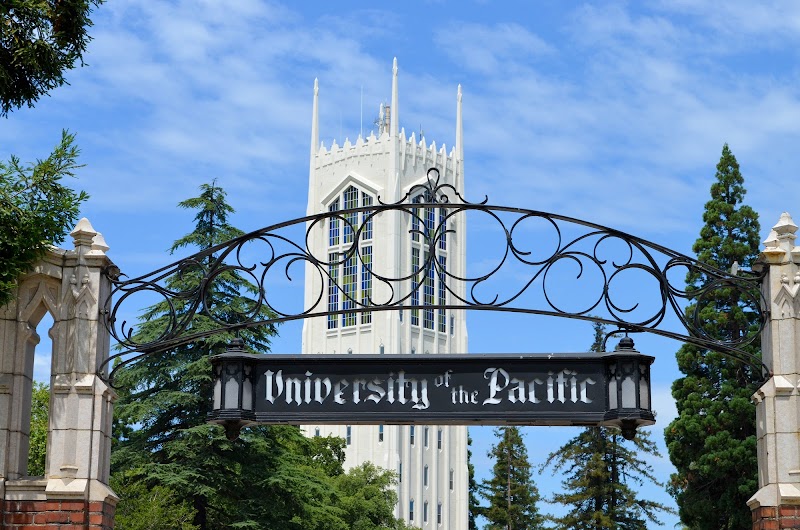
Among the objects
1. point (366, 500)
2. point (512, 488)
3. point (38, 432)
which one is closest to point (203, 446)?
point (38, 432)

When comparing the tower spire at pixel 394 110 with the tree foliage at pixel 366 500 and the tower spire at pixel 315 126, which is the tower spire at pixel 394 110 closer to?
the tower spire at pixel 315 126

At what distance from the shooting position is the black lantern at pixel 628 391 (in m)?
11.0

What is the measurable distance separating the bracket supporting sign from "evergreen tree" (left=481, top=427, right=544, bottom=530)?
6271 centimetres

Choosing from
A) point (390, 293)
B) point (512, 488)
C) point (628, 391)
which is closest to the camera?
point (628, 391)

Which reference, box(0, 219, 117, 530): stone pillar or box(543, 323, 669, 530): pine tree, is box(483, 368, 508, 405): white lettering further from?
box(543, 323, 669, 530): pine tree

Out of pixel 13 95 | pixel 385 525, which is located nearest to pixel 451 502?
pixel 385 525

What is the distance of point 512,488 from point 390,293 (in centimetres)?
2610

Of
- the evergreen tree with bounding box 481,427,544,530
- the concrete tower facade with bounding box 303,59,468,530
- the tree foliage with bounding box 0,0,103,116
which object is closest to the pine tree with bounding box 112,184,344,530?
the tree foliage with bounding box 0,0,103,116

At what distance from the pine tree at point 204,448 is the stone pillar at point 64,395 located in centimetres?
1903

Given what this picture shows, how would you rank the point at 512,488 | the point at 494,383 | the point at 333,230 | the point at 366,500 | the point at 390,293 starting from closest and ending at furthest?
the point at 494,383 → the point at 366,500 → the point at 512,488 → the point at 390,293 → the point at 333,230

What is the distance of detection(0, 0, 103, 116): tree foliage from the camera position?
12.8 metres

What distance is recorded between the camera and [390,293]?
321ft

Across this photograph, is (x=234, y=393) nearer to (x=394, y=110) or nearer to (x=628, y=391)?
(x=628, y=391)

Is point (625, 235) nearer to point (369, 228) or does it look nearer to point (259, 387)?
point (259, 387)
